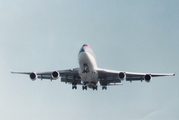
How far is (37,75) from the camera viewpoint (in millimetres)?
53281

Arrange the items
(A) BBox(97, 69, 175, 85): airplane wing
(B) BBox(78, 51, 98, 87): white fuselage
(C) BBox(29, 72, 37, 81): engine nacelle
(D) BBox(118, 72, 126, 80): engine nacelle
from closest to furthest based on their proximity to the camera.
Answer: (B) BBox(78, 51, 98, 87): white fuselage < (D) BBox(118, 72, 126, 80): engine nacelle < (A) BBox(97, 69, 175, 85): airplane wing < (C) BBox(29, 72, 37, 81): engine nacelle

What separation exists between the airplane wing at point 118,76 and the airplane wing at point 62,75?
3.64 m

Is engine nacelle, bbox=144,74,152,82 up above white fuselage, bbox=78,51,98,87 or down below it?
below

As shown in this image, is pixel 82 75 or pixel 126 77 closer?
pixel 82 75

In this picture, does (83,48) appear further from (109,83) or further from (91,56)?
(109,83)

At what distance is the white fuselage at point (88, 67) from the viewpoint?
155ft

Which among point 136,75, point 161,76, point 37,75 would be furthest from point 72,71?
point 161,76

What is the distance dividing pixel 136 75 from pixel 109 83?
14.7 feet

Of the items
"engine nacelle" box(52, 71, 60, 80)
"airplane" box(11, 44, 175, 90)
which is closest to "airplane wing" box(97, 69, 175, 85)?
"airplane" box(11, 44, 175, 90)

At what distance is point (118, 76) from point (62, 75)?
28.1 feet

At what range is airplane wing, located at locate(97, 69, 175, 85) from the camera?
49781 millimetres

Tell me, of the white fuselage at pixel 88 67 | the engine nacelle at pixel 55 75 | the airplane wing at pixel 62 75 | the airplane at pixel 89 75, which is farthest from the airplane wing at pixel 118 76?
the engine nacelle at pixel 55 75

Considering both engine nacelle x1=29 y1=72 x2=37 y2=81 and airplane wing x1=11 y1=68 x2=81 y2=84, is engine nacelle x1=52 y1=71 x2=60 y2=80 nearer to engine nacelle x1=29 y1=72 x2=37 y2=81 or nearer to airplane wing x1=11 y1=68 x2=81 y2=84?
airplane wing x1=11 y1=68 x2=81 y2=84

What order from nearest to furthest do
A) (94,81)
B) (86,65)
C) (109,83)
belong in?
1. (86,65)
2. (94,81)
3. (109,83)
